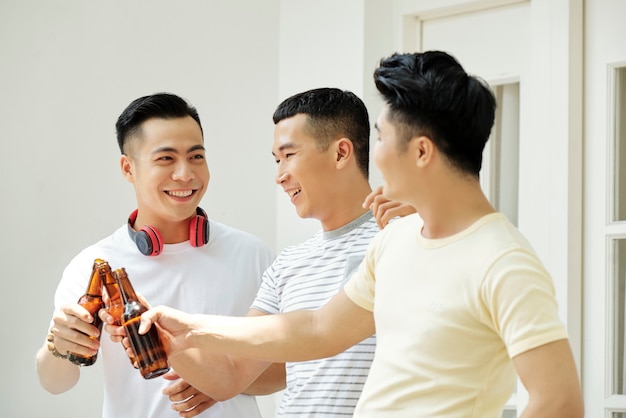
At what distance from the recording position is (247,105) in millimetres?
3760

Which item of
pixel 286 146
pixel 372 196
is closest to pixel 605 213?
pixel 286 146

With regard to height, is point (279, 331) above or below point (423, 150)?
below

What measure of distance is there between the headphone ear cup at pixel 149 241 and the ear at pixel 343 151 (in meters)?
0.61

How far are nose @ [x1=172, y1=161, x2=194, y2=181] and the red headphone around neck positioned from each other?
15 cm

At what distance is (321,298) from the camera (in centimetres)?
199

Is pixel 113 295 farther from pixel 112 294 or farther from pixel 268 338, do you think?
pixel 268 338

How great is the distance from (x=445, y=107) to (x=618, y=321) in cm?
177

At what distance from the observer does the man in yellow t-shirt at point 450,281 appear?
1.18 metres

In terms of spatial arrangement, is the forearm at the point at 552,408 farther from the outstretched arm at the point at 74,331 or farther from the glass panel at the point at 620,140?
the glass panel at the point at 620,140

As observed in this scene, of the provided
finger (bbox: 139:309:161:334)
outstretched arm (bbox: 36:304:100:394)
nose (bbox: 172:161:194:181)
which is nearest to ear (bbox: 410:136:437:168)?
finger (bbox: 139:309:161:334)

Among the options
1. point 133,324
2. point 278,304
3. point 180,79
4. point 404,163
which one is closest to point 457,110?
point 404,163

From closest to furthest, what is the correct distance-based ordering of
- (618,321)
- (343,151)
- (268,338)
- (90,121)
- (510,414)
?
(268,338) < (343,151) < (618,321) < (510,414) < (90,121)

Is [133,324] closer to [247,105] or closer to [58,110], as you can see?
[58,110]

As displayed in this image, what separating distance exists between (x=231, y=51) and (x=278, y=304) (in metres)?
1.86
